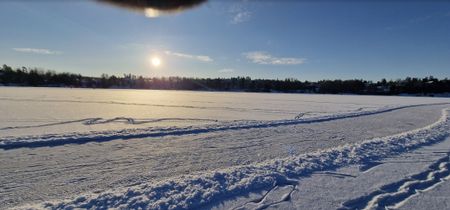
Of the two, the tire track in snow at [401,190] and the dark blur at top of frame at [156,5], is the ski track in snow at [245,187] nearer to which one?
the tire track in snow at [401,190]

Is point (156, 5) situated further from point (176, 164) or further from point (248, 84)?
point (248, 84)

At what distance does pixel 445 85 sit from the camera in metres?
78.0

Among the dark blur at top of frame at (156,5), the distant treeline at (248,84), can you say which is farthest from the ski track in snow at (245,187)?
the distant treeline at (248,84)

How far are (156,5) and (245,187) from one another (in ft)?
8.75

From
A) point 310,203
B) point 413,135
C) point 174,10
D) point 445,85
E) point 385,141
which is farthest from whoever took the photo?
point 445,85

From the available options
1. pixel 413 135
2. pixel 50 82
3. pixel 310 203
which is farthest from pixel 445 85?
pixel 50 82

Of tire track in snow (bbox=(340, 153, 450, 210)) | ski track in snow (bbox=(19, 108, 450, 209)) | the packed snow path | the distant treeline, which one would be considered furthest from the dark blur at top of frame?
the distant treeline

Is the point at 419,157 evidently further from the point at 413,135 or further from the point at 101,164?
the point at 101,164

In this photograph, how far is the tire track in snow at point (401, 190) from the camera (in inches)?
124

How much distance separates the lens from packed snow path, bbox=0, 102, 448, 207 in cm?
351

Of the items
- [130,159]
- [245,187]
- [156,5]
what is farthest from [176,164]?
[156,5]

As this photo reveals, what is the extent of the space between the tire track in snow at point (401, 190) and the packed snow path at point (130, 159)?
77.8 inches

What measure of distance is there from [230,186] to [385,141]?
4.94m

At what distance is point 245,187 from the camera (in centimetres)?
357
